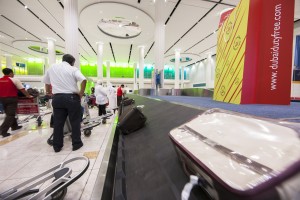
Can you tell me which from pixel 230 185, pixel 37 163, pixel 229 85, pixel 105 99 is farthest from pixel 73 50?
pixel 230 185

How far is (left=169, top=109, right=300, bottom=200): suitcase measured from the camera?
37 cm

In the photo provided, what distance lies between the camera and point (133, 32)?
11.5m

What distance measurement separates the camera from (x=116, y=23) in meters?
10.1

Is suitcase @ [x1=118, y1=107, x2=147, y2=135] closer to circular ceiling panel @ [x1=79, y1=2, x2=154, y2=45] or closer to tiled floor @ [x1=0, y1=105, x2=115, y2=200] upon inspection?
tiled floor @ [x1=0, y1=105, x2=115, y2=200]

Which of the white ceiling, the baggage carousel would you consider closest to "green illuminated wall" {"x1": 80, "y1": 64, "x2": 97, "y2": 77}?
the white ceiling

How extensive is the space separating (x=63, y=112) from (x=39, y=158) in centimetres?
76

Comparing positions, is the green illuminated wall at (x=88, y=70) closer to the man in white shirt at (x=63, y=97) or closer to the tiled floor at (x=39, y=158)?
the tiled floor at (x=39, y=158)

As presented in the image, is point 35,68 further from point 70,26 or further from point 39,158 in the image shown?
point 39,158

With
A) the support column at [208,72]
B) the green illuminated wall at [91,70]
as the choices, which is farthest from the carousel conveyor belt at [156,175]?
the green illuminated wall at [91,70]

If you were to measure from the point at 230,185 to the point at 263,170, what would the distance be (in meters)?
0.09

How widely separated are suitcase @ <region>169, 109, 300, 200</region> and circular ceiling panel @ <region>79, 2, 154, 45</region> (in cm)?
851

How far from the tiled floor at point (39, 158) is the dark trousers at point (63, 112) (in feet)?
0.79

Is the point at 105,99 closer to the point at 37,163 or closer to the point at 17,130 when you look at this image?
the point at 17,130

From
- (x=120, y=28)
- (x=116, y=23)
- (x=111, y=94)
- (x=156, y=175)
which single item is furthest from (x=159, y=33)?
(x=156, y=175)
